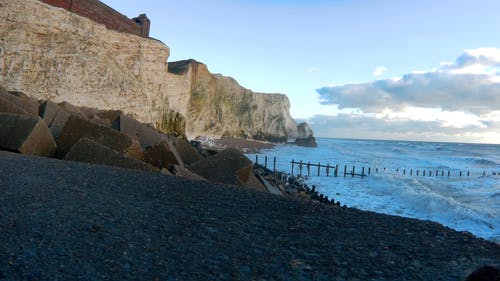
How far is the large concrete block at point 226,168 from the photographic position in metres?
7.49

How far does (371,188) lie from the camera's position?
66.2ft

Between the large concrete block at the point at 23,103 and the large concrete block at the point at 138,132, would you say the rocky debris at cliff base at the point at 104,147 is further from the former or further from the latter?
the large concrete block at the point at 138,132

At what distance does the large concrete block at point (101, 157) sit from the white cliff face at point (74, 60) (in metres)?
9.53

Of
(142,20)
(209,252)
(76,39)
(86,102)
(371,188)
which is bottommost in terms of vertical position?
(371,188)

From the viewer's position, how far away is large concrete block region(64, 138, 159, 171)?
652 centimetres

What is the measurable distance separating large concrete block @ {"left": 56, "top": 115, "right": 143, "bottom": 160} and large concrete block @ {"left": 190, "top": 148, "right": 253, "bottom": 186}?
127cm

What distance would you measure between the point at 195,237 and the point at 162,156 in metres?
4.23

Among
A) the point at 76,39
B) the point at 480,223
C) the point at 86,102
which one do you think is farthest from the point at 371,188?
the point at 76,39

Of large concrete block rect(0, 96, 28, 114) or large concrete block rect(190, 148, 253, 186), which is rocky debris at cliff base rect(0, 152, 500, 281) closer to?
large concrete block rect(190, 148, 253, 186)

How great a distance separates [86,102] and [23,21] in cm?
401

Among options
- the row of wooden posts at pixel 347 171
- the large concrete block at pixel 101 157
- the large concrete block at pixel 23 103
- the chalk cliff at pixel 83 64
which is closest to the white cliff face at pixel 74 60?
the chalk cliff at pixel 83 64

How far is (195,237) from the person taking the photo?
3.45 metres

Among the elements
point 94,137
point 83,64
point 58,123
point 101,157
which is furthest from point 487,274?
point 83,64

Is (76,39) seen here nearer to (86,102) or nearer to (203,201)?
(86,102)
